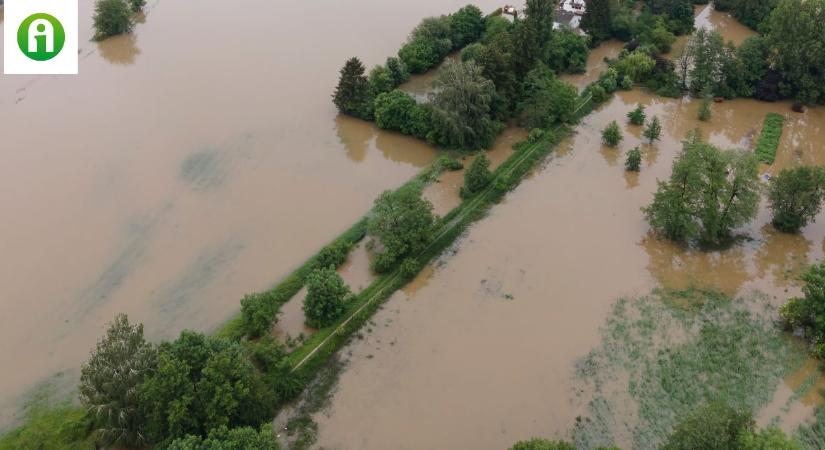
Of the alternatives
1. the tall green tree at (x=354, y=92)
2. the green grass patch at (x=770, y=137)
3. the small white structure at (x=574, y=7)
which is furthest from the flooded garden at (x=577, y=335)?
the small white structure at (x=574, y=7)

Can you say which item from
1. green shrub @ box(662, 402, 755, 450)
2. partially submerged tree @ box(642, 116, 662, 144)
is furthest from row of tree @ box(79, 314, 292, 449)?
partially submerged tree @ box(642, 116, 662, 144)

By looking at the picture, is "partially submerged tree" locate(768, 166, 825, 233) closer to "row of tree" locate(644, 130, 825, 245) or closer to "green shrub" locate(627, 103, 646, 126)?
"row of tree" locate(644, 130, 825, 245)

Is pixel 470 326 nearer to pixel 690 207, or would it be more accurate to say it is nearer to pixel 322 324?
pixel 322 324

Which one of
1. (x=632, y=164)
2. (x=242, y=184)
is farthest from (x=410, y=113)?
(x=632, y=164)

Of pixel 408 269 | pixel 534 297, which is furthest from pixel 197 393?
pixel 534 297

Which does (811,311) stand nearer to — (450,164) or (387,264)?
(387,264)
